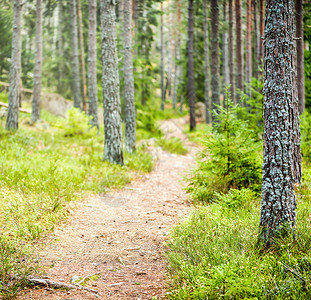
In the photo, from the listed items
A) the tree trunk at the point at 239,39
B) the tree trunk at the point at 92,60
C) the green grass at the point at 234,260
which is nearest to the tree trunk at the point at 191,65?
the tree trunk at the point at 239,39

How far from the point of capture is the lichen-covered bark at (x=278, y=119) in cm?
340

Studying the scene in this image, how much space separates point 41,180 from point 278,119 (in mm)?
5097

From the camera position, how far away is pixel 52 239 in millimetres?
4512

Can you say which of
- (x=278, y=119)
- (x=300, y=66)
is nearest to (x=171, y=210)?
(x=278, y=119)

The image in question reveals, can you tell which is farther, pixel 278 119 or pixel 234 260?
pixel 278 119

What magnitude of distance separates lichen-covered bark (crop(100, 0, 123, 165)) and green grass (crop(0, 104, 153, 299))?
497mm

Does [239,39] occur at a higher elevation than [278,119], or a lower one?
higher

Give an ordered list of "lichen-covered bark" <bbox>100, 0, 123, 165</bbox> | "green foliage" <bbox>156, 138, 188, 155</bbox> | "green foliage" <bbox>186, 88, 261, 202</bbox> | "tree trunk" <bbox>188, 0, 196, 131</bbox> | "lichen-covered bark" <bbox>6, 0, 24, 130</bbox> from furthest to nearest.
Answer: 1. "tree trunk" <bbox>188, 0, 196, 131</bbox>
2. "green foliage" <bbox>156, 138, 188, 155</bbox>
3. "lichen-covered bark" <bbox>6, 0, 24, 130</bbox>
4. "lichen-covered bark" <bbox>100, 0, 123, 165</bbox>
5. "green foliage" <bbox>186, 88, 261, 202</bbox>

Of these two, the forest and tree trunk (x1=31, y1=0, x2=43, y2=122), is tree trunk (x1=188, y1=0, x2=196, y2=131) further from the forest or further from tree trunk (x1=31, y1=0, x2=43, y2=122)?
tree trunk (x1=31, y1=0, x2=43, y2=122)

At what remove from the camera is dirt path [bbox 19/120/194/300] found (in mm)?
3322

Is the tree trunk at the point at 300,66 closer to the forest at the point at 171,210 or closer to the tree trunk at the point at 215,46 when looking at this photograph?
the forest at the point at 171,210

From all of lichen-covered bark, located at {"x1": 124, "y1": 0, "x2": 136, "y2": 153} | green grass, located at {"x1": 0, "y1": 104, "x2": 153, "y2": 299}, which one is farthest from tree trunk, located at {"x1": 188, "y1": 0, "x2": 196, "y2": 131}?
green grass, located at {"x1": 0, "y1": 104, "x2": 153, "y2": 299}

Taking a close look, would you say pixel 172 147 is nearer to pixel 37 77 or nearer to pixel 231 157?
pixel 231 157

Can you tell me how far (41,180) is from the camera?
252 inches
